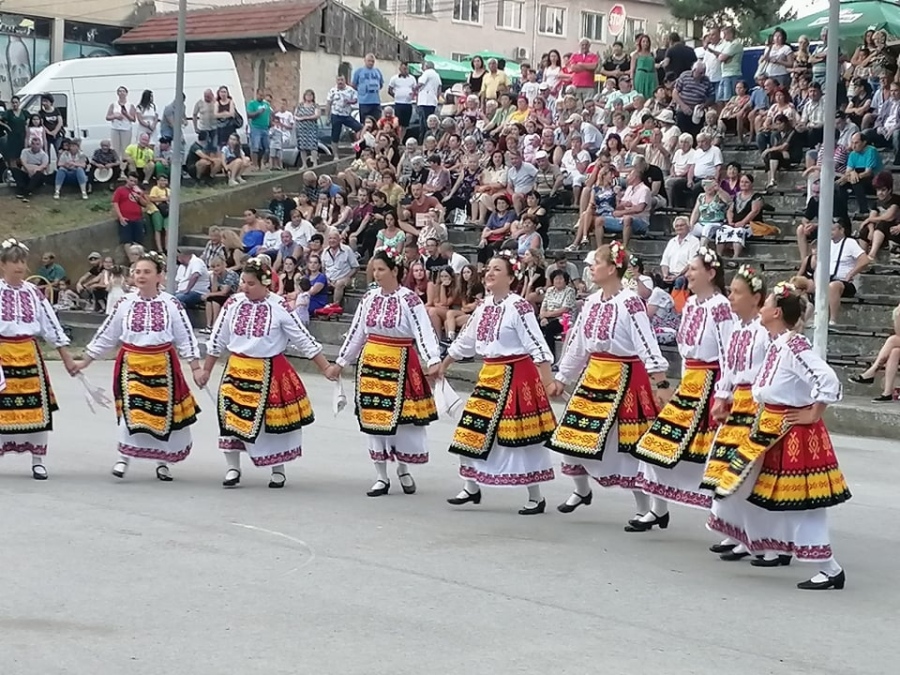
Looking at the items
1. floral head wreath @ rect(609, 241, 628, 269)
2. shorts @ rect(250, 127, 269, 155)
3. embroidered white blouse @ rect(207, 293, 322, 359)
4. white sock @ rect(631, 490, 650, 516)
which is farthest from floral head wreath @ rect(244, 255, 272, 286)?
shorts @ rect(250, 127, 269, 155)

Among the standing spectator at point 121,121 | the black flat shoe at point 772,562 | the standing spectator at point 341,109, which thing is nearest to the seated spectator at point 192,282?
the standing spectator at point 121,121

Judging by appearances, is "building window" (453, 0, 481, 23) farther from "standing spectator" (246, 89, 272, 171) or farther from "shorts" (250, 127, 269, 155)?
"shorts" (250, 127, 269, 155)

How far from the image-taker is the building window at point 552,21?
6181cm

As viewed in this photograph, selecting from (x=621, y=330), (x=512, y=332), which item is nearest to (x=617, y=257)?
(x=621, y=330)

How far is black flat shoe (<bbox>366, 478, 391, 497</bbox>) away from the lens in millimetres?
10906

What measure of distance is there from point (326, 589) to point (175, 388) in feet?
12.9

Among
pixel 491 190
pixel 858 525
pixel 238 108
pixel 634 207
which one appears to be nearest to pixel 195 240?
pixel 238 108

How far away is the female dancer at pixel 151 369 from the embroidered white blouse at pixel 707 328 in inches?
145

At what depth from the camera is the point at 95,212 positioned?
1075 inches

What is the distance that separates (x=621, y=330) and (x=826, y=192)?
7.45 m

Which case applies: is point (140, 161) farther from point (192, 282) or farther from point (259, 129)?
point (192, 282)

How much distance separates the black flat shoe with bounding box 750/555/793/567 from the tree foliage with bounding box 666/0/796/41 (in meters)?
28.6

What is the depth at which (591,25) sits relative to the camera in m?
63.1

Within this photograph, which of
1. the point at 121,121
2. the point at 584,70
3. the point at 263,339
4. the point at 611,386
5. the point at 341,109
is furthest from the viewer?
the point at 341,109
